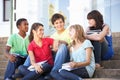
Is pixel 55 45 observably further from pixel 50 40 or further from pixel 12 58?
pixel 12 58

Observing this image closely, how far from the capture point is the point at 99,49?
594cm

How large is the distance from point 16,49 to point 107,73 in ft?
5.47

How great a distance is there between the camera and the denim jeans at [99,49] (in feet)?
19.4

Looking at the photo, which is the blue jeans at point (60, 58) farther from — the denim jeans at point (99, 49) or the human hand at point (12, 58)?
the human hand at point (12, 58)

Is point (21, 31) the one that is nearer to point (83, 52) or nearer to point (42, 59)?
point (42, 59)

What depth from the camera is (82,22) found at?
10.7m

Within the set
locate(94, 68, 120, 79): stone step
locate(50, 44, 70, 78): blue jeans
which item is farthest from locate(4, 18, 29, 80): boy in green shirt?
locate(94, 68, 120, 79): stone step

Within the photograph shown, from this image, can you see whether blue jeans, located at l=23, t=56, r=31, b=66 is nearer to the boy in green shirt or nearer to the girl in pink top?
the girl in pink top

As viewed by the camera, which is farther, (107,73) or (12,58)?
(12,58)

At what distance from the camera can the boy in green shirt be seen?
20.9 ft

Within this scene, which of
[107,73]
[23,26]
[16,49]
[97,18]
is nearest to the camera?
[107,73]

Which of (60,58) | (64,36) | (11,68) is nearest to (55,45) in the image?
(64,36)

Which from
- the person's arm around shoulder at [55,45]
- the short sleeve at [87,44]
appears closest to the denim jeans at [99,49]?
the short sleeve at [87,44]

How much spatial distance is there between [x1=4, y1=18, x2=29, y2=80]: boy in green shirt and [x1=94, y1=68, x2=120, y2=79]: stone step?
1.35m
